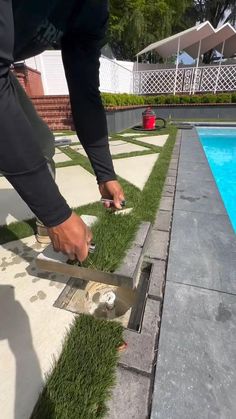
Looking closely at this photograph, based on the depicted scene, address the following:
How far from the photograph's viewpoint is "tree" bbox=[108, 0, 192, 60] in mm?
18766

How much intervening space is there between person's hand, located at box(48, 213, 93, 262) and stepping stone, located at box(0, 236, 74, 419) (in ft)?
2.08

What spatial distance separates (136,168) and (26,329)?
332 cm

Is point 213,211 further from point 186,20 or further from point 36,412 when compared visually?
point 186,20

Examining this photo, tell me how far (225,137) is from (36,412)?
990 cm

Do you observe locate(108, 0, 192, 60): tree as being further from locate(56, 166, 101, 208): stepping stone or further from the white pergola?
locate(56, 166, 101, 208): stepping stone

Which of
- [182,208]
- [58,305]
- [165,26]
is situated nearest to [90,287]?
[58,305]

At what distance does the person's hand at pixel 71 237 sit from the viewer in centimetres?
85

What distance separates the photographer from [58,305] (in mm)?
1492

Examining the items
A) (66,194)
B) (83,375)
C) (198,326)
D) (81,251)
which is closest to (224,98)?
(66,194)

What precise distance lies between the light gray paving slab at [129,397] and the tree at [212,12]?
29.5m

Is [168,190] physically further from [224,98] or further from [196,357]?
[224,98]

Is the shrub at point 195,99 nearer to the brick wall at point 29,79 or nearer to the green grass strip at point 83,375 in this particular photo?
the brick wall at point 29,79

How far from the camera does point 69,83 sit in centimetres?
133

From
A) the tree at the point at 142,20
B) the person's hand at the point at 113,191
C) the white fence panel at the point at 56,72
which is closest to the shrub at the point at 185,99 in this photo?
the white fence panel at the point at 56,72
